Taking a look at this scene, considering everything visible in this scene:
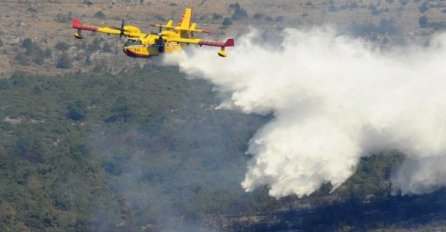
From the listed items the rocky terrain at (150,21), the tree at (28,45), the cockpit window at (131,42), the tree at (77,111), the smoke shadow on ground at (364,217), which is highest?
the rocky terrain at (150,21)

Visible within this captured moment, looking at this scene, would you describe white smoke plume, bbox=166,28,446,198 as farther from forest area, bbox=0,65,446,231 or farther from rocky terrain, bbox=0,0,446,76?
rocky terrain, bbox=0,0,446,76

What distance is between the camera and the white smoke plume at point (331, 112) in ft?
331

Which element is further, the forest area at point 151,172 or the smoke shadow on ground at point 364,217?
the forest area at point 151,172

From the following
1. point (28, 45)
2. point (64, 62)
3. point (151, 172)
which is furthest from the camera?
point (28, 45)

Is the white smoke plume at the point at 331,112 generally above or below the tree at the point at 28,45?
below

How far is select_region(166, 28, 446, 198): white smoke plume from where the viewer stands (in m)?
101

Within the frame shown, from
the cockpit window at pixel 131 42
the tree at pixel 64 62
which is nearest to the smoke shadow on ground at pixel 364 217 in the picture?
the cockpit window at pixel 131 42

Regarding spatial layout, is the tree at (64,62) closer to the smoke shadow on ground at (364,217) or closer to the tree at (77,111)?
the tree at (77,111)

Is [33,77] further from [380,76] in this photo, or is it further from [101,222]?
[380,76]

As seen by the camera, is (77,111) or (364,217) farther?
(77,111)

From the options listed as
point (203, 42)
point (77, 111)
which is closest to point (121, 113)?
point (77, 111)

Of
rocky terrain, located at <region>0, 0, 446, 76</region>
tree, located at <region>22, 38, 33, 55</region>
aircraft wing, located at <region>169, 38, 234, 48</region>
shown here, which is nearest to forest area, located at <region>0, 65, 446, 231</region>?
aircraft wing, located at <region>169, 38, 234, 48</region>

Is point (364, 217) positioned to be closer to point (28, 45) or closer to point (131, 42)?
point (131, 42)

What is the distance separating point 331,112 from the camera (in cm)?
10294
